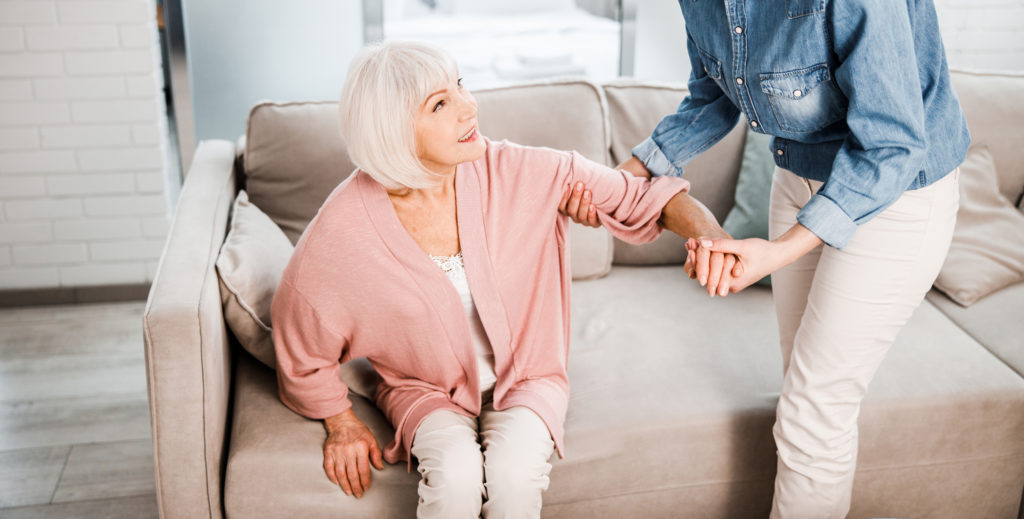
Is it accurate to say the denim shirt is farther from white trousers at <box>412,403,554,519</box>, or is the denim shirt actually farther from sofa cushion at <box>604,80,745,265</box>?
sofa cushion at <box>604,80,745,265</box>

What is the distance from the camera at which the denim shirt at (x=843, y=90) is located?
1.15m

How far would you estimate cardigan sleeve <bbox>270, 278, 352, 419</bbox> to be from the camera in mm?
1509

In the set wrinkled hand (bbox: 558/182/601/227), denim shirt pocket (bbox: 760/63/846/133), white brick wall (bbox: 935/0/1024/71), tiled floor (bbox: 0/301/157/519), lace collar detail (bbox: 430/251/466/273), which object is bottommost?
tiled floor (bbox: 0/301/157/519)

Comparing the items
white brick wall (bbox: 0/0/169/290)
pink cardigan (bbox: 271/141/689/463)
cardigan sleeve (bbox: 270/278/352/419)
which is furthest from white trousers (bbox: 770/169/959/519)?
white brick wall (bbox: 0/0/169/290)

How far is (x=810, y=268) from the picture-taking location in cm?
155

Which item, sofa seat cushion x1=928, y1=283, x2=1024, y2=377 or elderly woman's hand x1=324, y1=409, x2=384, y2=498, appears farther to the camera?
sofa seat cushion x1=928, y1=283, x2=1024, y2=377

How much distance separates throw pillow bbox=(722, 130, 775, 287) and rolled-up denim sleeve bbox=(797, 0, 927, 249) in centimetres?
88

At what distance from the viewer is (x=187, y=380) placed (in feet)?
4.68

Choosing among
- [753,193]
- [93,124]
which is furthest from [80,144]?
[753,193]

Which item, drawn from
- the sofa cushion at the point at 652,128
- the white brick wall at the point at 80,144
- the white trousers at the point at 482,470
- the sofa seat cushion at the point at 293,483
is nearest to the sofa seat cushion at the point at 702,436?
the sofa seat cushion at the point at 293,483

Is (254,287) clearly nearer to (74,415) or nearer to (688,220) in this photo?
(688,220)

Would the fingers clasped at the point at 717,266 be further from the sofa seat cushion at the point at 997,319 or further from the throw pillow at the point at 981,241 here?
the throw pillow at the point at 981,241

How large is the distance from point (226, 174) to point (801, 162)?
4.29 feet

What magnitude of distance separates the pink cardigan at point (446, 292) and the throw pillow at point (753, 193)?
584 mm
